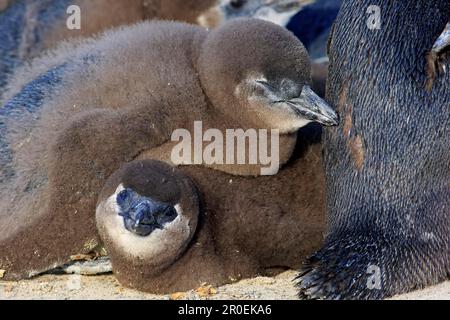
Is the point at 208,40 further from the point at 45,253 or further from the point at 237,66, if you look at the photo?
the point at 45,253

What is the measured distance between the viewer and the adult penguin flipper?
3.64m

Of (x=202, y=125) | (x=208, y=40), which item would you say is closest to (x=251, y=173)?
(x=202, y=125)

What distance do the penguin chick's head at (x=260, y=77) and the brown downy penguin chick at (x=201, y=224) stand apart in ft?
0.82

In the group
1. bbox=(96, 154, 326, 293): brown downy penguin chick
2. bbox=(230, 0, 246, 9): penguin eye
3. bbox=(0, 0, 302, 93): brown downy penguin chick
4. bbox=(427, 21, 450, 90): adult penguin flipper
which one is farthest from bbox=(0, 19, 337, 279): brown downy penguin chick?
bbox=(230, 0, 246, 9): penguin eye

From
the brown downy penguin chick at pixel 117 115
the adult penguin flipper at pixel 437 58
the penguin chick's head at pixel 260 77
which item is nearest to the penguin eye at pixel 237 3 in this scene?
A: the brown downy penguin chick at pixel 117 115

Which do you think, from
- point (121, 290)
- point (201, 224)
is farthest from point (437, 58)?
point (121, 290)

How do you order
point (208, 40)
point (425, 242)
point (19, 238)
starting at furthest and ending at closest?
1. point (208, 40)
2. point (19, 238)
3. point (425, 242)

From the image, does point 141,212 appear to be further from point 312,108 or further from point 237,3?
point 237,3

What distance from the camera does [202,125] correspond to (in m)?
3.99

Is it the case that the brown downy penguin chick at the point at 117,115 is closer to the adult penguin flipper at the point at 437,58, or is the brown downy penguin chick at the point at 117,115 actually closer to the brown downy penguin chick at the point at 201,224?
the brown downy penguin chick at the point at 201,224

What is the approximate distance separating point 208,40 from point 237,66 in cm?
20

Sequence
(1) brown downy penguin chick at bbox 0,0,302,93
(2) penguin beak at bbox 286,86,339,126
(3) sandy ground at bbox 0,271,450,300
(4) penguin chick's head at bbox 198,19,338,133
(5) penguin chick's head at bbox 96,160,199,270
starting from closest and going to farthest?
(3) sandy ground at bbox 0,271,450,300, (5) penguin chick's head at bbox 96,160,199,270, (2) penguin beak at bbox 286,86,339,126, (4) penguin chick's head at bbox 198,19,338,133, (1) brown downy penguin chick at bbox 0,0,302,93

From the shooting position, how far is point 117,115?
394 cm

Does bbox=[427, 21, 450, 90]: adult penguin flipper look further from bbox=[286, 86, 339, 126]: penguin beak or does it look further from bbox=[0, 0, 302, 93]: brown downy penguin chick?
bbox=[0, 0, 302, 93]: brown downy penguin chick
